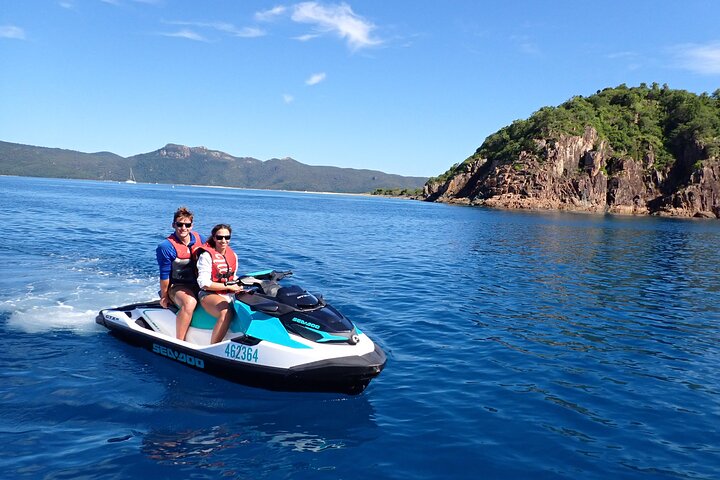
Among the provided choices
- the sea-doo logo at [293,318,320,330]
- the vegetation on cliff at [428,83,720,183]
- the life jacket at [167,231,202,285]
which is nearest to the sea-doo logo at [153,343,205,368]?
the life jacket at [167,231,202,285]

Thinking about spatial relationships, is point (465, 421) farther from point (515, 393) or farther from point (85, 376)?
point (85, 376)

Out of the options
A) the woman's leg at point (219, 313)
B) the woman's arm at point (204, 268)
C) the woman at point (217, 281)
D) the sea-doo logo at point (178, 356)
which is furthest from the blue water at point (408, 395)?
the woman's arm at point (204, 268)

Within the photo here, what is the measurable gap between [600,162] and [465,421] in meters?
108

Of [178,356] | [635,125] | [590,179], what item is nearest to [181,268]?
[178,356]

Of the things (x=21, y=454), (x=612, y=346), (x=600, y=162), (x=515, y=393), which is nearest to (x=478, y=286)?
(x=612, y=346)

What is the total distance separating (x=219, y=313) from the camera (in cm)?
804

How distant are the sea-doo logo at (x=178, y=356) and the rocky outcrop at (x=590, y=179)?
93139 mm

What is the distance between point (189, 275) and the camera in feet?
28.1

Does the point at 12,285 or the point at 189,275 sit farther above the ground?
the point at 189,275

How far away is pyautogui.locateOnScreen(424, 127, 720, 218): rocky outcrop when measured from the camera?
93.9m

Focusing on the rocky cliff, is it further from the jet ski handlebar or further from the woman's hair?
the woman's hair

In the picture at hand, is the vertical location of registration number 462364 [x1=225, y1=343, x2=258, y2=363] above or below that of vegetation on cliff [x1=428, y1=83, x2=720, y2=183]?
below

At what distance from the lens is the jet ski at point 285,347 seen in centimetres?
711

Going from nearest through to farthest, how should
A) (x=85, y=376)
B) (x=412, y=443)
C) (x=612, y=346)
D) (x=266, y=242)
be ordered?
(x=412, y=443)
(x=85, y=376)
(x=612, y=346)
(x=266, y=242)
